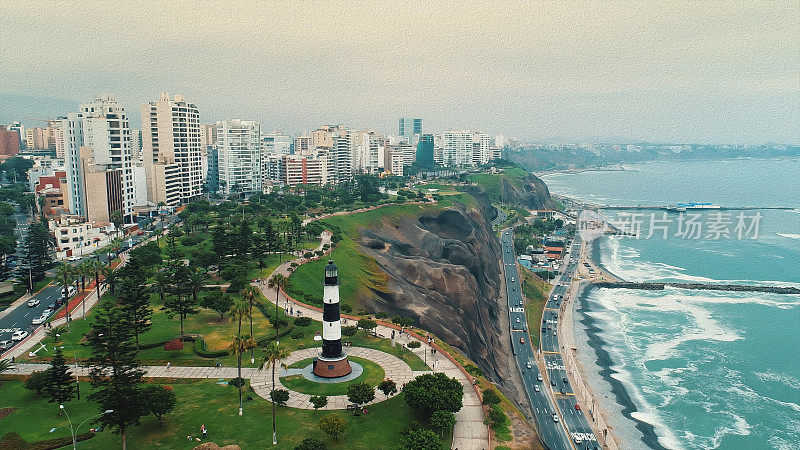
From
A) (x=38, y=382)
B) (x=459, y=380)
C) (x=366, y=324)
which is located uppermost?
(x=38, y=382)

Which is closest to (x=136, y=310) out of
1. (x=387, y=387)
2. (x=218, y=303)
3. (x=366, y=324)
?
(x=218, y=303)

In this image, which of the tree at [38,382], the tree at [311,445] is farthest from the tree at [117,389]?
the tree at [311,445]

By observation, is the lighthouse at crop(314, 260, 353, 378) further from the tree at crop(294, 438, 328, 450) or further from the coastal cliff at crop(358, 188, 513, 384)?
the coastal cliff at crop(358, 188, 513, 384)

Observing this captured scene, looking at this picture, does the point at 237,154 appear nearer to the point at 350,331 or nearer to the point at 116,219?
the point at 116,219

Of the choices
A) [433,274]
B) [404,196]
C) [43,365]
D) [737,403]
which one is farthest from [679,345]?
[43,365]

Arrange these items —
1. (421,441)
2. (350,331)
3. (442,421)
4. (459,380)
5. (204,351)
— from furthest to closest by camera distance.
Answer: (350,331)
(204,351)
(459,380)
(442,421)
(421,441)

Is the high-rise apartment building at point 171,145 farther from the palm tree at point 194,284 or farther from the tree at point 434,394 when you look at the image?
the tree at point 434,394

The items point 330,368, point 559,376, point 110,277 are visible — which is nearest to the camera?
point 330,368
